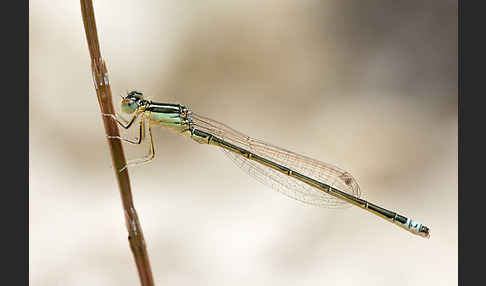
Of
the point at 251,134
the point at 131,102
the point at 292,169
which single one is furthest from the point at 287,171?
the point at 251,134

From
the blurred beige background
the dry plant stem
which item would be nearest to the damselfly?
the dry plant stem

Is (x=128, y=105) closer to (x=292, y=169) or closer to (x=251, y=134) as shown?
(x=292, y=169)

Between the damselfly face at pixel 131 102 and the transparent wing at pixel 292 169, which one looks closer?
the damselfly face at pixel 131 102

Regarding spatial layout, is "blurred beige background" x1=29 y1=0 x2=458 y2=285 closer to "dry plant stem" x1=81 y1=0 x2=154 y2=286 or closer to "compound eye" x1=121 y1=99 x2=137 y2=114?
"compound eye" x1=121 y1=99 x2=137 y2=114

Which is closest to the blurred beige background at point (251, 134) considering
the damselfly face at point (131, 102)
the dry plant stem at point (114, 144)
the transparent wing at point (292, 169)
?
the transparent wing at point (292, 169)

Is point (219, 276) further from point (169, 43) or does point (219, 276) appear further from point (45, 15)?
point (45, 15)

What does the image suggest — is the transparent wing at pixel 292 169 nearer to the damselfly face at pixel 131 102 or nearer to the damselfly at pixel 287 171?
the damselfly at pixel 287 171
